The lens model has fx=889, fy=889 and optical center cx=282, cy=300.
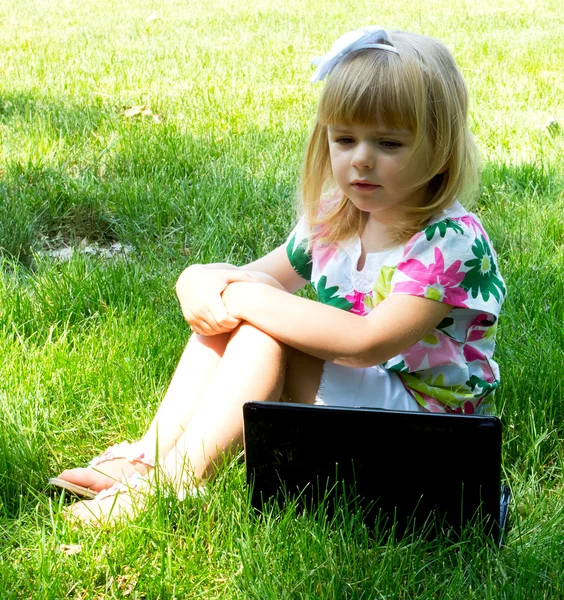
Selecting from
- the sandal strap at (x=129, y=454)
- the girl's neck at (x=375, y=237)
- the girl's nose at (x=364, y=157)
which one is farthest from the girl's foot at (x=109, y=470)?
the girl's nose at (x=364, y=157)

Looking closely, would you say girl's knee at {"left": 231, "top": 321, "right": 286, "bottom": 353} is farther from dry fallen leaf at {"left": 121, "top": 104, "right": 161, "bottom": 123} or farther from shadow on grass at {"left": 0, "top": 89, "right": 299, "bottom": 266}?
dry fallen leaf at {"left": 121, "top": 104, "right": 161, "bottom": 123}

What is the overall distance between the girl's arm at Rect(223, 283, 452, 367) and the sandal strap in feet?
1.32

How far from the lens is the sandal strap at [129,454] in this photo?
196cm

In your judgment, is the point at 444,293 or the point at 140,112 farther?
the point at 140,112

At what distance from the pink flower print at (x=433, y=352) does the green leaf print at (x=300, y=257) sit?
42 centimetres

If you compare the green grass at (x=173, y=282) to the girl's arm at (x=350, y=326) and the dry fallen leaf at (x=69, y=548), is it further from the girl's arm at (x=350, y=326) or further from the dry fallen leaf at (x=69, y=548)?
the girl's arm at (x=350, y=326)

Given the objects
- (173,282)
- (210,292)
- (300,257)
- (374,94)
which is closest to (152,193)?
(173,282)

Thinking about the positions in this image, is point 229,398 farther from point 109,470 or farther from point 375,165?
point 375,165

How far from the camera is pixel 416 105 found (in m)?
1.78

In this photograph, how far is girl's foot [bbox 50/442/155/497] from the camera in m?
1.90

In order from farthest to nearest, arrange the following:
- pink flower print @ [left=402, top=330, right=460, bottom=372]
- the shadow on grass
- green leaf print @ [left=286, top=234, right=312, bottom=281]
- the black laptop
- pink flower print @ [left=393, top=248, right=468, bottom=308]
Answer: the shadow on grass → green leaf print @ [left=286, top=234, right=312, bottom=281] → pink flower print @ [left=402, top=330, right=460, bottom=372] → pink flower print @ [left=393, top=248, right=468, bottom=308] → the black laptop

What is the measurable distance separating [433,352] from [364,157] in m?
0.43

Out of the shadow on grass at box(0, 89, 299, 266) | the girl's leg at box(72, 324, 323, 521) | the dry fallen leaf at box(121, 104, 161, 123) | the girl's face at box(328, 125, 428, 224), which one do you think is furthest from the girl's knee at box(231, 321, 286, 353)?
the dry fallen leaf at box(121, 104, 161, 123)

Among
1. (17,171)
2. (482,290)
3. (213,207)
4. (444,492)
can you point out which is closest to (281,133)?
(213,207)
